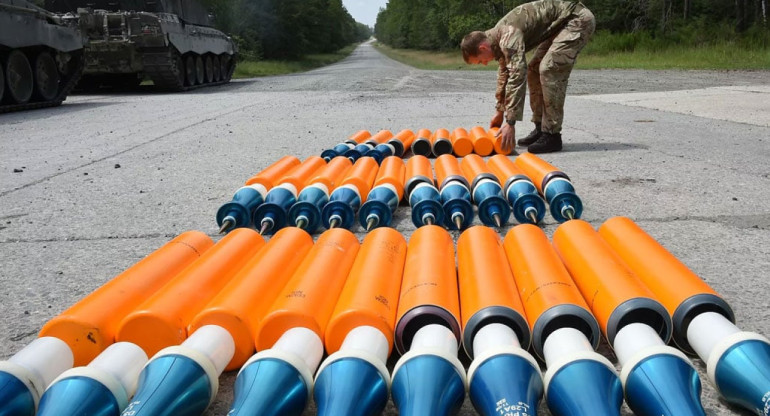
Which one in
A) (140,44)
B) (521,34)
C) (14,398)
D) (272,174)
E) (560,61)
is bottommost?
(14,398)

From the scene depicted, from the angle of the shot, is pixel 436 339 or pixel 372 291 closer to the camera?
pixel 436 339

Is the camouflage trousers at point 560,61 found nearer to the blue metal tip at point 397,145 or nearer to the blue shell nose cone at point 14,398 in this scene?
the blue metal tip at point 397,145

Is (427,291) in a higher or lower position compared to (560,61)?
lower

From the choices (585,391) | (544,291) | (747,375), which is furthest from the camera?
(544,291)

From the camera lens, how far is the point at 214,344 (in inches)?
78.2

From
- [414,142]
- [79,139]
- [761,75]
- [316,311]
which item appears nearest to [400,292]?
[316,311]

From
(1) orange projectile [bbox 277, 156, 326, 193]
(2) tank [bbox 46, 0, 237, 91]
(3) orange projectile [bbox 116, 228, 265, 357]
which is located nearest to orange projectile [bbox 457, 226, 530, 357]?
(3) orange projectile [bbox 116, 228, 265, 357]

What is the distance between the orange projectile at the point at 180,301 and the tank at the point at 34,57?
10.6 m

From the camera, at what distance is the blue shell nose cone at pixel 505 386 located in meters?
1.64

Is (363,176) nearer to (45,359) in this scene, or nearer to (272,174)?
(272,174)

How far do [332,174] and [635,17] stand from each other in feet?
134

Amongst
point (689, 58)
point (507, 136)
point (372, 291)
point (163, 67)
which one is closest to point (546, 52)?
A: point (507, 136)

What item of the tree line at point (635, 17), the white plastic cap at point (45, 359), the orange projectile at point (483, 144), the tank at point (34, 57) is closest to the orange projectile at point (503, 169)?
the orange projectile at point (483, 144)

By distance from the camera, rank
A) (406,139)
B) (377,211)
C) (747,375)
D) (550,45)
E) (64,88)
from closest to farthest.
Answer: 1. (747,375)
2. (377,211)
3. (550,45)
4. (406,139)
5. (64,88)
